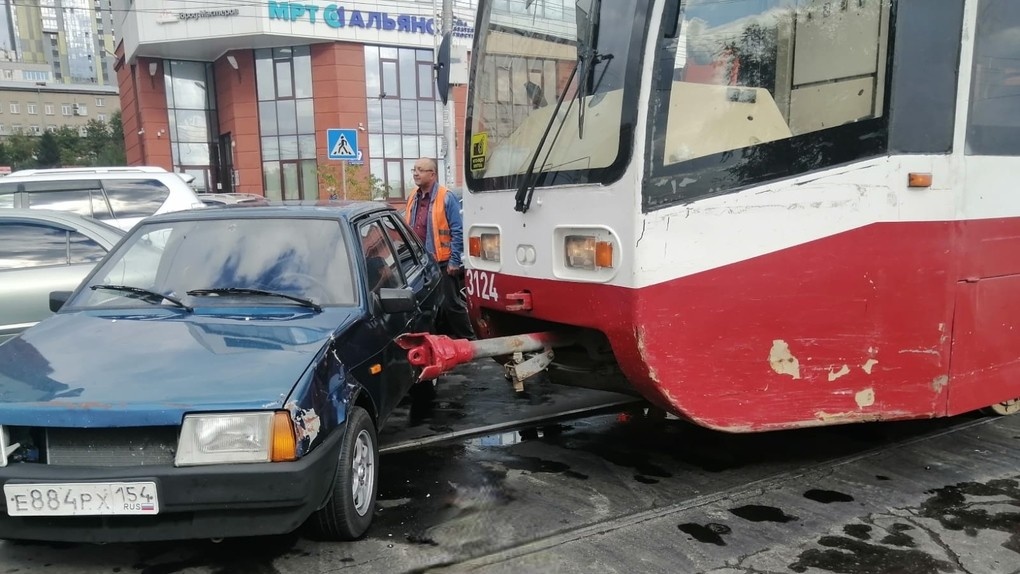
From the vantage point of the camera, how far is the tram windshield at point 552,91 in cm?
349

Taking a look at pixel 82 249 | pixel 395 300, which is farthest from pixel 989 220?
pixel 82 249

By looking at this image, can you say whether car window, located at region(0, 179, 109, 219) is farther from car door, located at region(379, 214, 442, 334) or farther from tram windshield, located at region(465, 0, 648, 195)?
tram windshield, located at region(465, 0, 648, 195)

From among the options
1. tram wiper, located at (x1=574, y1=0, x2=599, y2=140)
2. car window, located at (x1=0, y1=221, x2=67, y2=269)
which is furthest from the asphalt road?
car window, located at (x1=0, y1=221, x2=67, y2=269)

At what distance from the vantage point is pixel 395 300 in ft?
13.0

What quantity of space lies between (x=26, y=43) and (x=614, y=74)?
540 feet

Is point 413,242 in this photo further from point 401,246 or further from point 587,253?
point 587,253

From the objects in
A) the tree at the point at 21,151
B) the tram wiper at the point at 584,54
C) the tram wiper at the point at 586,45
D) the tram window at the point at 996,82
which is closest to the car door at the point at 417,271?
the tram wiper at the point at 584,54

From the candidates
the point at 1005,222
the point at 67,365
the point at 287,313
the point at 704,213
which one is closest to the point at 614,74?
the point at 704,213

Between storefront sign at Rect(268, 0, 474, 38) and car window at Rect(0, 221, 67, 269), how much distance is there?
2794 centimetres

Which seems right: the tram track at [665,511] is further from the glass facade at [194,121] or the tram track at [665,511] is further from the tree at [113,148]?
the tree at [113,148]

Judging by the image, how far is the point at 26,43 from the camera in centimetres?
13488

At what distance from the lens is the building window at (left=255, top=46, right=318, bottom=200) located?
111 ft

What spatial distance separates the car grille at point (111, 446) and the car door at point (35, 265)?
294 cm

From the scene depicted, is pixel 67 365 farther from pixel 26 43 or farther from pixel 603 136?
pixel 26 43
